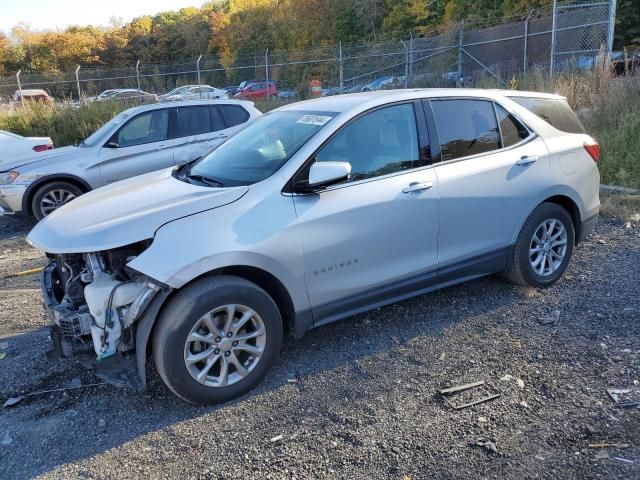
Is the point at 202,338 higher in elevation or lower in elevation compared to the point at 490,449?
higher

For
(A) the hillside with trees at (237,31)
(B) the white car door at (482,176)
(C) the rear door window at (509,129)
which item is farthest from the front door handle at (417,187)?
(A) the hillside with trees at (237,31)

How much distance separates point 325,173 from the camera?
3508mm

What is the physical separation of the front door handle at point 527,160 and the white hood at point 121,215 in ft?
7.78

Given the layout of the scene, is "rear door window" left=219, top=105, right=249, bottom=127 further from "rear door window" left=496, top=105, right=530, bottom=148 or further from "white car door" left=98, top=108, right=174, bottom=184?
"rear door window" left=496, top=105, right=530, bottom=148

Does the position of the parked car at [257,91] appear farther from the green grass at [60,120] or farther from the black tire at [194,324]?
the black tire at [194,324]

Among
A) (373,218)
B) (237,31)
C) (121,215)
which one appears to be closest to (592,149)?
(373,218)

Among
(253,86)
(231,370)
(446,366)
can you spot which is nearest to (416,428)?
(446,366)

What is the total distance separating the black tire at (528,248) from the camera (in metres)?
4.62

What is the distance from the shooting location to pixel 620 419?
3104mm

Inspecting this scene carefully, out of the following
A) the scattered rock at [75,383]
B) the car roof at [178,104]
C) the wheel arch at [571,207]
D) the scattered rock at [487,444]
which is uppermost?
the car roof at [178,104]

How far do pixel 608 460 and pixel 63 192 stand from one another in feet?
25.7

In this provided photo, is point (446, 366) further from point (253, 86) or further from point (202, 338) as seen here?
point (253, 86)

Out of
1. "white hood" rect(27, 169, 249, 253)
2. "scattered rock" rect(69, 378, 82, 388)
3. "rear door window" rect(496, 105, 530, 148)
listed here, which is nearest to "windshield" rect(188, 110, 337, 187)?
"white hood" rect(27, 169, 249, 253)

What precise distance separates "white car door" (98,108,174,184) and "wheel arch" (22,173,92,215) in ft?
1.20
